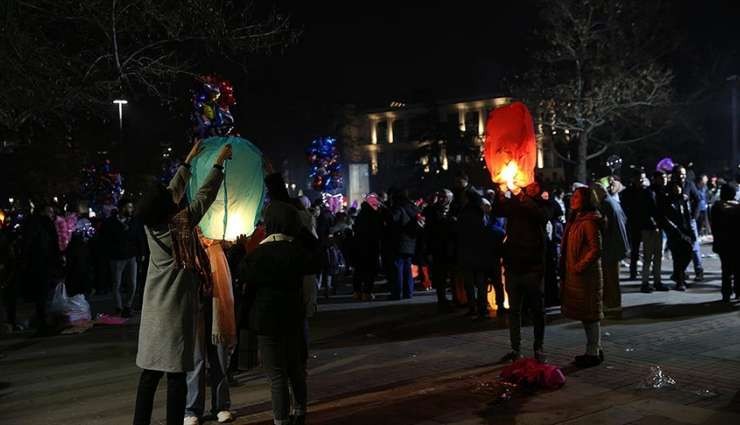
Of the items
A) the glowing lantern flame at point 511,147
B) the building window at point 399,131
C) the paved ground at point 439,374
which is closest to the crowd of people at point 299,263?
the glowing lantern flame at point 511,147

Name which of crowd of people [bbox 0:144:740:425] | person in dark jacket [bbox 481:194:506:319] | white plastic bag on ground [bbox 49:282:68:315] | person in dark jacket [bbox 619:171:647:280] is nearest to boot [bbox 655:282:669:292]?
crowd of people [bbox 0:144:740:425]

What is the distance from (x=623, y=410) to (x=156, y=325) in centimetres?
392

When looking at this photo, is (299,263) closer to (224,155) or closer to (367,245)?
(224,155)

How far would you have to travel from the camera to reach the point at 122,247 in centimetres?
1212

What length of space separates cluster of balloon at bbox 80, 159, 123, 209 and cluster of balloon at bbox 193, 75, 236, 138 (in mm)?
20681

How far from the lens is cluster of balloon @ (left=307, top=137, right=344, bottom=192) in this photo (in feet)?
79.3

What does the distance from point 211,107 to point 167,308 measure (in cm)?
489

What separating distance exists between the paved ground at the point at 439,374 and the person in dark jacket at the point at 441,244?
1.76ft

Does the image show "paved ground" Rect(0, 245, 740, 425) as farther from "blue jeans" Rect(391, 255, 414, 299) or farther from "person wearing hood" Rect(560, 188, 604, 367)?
"blue jeans" Rect(391, 255, 414, 299)

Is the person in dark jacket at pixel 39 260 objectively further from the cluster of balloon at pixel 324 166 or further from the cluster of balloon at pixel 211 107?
the cluster of balloon at pixel 324 166

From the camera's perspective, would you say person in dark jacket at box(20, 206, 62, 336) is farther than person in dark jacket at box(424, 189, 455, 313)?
No

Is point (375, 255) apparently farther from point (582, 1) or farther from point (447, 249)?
point (582, 1)

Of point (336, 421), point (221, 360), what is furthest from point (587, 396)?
point (221, 360)

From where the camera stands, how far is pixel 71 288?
11.9 metres
